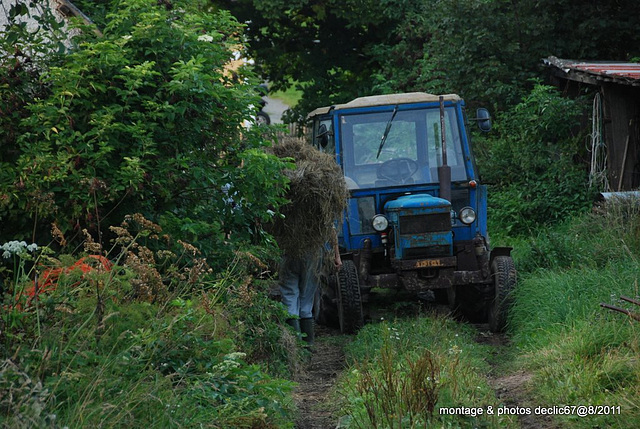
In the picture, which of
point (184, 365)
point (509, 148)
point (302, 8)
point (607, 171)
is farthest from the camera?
point (302, 8)

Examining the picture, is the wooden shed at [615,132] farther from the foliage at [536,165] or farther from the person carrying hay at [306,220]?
the person carrying hay at [306,220]

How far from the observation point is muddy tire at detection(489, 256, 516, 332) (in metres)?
9.55

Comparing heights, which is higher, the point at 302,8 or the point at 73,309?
the point at 302,8

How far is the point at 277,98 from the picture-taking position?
44719mm

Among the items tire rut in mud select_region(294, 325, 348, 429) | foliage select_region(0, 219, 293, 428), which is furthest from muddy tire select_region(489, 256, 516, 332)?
foliage select_region(0, 219, 293, 428)

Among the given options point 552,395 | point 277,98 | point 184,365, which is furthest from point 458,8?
point 277,98

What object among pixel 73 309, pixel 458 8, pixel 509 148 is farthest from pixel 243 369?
pixel 458 8

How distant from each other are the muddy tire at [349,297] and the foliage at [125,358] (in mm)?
3400

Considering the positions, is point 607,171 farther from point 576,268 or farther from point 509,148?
point 576,268

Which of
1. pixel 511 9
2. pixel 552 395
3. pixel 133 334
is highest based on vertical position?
pixel 511 9

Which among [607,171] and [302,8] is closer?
[607,171]

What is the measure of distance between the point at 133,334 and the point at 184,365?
0.35 meters

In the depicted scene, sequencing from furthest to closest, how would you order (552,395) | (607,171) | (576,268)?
(607,171) < (576,268) < (552,395)

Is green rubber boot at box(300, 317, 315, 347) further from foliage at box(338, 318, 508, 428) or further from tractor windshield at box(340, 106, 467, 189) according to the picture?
tractor windshield at box(340, 106, 467, 189)
